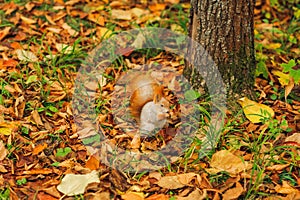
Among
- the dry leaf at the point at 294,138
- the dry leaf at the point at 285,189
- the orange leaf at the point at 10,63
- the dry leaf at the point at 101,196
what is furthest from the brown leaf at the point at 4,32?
the dry leaf at the point at 285,189

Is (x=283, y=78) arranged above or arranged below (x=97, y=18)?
below

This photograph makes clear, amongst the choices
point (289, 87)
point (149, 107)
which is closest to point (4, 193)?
point (149, 107)

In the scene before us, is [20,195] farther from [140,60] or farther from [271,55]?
[271,55]

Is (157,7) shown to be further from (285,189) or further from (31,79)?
(285,189)

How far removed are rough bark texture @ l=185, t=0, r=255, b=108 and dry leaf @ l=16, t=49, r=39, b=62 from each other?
3.67 feet

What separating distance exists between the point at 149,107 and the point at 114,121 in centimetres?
31

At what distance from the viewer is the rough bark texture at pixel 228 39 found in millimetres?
3139

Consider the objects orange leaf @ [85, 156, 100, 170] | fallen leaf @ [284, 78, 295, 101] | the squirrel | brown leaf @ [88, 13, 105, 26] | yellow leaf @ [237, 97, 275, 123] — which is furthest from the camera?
brown leaf @ [88, 13, 105, 26]

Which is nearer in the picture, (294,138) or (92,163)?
(92,163)

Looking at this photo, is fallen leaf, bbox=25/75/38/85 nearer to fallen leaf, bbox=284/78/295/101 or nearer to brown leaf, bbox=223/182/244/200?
brown leaf, bbox=223/182/244/200

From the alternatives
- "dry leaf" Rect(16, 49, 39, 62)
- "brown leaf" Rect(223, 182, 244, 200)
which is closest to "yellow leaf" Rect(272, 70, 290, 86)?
"brown leaf" Rect(223, 182, 244, 200)

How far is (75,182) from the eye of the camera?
2807 millimetres

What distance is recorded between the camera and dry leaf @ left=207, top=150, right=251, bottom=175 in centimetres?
290

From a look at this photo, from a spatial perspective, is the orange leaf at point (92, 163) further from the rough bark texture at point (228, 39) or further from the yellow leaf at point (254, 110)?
the yellow leaf at point (254, 110)
